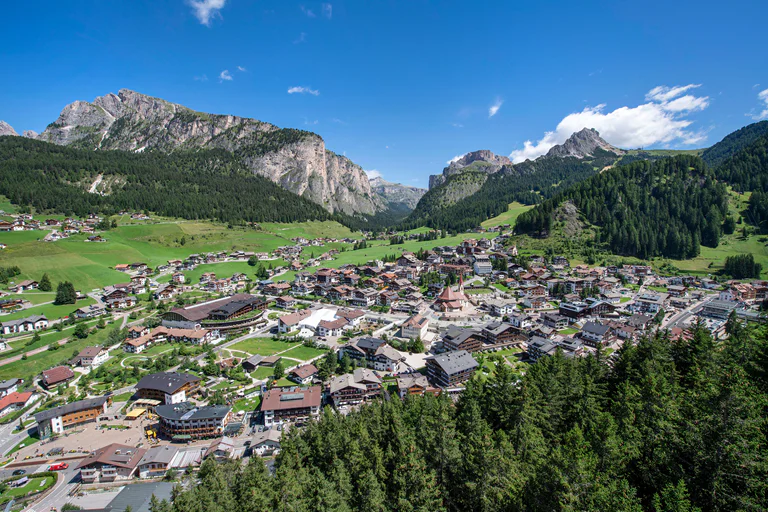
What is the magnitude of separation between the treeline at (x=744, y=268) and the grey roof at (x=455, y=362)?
77.3m

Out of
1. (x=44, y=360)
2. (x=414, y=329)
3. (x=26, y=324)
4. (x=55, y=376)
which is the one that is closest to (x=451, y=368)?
(x=414, y=329)

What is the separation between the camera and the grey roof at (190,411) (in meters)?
33.9

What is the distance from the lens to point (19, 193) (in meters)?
120

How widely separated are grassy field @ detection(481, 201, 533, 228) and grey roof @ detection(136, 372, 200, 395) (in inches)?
5324

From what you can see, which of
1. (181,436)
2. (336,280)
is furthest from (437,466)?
(336,280)

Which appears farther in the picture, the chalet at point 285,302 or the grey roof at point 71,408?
the chalet at point 285,302

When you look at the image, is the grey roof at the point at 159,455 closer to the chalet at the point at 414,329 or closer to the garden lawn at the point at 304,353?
the garden lawn at the point at 304,353

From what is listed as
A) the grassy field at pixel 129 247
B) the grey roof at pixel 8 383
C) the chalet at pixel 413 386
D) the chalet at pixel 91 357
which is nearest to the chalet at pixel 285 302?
the grassy field at pixel 129 247

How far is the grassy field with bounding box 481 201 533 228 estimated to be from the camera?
155 metres

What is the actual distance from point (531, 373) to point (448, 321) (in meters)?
33.3

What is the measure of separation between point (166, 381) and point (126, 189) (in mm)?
149359

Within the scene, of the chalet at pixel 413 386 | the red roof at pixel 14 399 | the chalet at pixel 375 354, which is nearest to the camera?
the chalet at pixel 413 386

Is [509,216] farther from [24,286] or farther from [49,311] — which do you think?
[24,286]

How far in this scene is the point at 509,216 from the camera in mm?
164125
